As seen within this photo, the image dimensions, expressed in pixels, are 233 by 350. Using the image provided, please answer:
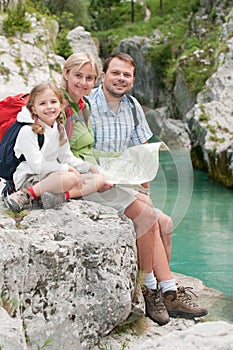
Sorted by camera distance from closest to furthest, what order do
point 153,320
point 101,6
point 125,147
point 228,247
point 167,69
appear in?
1. point 153,320
2. point 125,147
3. point 228,247
4. point 167,69
5. point 101,6

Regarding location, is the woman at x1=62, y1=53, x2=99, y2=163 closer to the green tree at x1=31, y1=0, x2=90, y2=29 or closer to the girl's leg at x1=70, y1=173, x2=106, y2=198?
the girl's leg at x1=70, y1=173, x2=106, y2=198

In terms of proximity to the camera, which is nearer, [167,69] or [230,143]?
[230,143]

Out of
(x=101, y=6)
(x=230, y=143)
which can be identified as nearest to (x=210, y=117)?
(x=230, y=143)

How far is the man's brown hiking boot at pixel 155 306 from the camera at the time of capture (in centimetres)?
414

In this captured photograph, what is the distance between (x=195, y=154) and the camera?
14.6 meters

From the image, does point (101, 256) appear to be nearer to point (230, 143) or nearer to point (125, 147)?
point (125, 147)

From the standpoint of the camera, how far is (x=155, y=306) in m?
4.18

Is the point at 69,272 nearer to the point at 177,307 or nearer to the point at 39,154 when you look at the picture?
the point at 39,154

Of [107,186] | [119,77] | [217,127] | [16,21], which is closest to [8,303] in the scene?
[107,186]

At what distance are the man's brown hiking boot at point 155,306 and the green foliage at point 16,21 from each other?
10.5 meters

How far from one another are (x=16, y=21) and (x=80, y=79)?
33.3 feet

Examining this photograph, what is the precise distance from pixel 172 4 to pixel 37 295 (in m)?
42.1

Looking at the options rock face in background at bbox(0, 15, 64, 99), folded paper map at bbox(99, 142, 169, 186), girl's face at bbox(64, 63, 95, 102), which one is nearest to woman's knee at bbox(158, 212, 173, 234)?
folded paper map at bbox(99, 142, 169, 186)

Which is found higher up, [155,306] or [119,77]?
[119,77]
